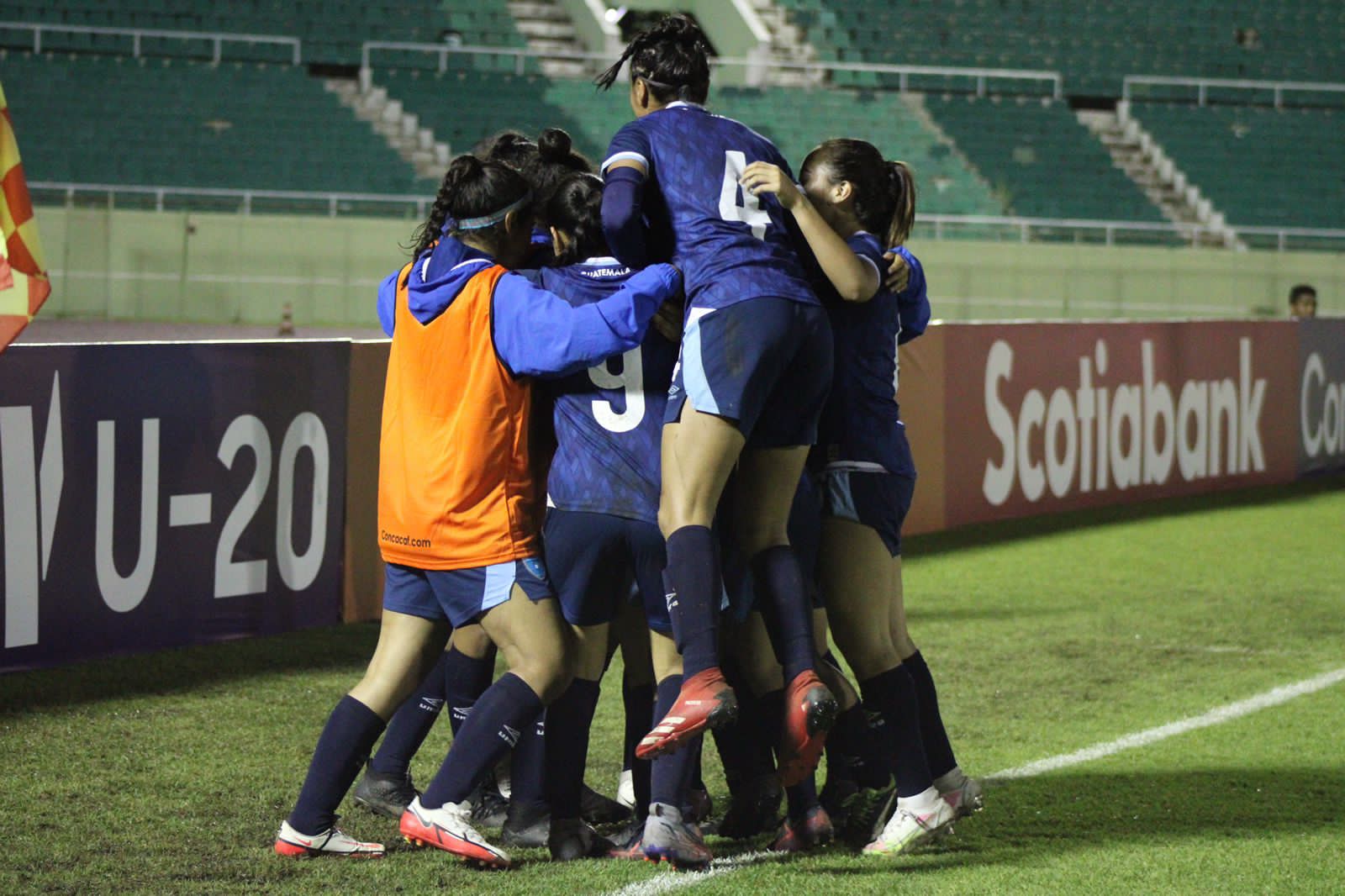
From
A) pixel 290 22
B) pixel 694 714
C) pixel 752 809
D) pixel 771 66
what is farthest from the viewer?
pixel 771 66

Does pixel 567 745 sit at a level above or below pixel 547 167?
below

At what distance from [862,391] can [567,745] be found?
3.63 ft

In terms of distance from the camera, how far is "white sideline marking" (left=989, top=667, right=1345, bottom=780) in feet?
17.3

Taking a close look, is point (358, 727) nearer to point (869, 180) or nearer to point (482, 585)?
point (482, 585)

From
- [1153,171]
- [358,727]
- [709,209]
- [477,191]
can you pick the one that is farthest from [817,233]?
[1153,171]

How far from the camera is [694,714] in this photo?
373cm

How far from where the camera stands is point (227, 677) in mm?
6430

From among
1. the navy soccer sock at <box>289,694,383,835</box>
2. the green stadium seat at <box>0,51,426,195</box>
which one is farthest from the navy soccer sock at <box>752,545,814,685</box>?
the green stadium seat at <box>0,51,426,195</box>

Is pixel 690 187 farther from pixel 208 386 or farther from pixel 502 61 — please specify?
pixel 502 61

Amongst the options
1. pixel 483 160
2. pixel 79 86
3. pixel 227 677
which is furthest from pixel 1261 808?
pixel 79 86

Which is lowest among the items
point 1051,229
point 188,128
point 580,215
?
point 580,215

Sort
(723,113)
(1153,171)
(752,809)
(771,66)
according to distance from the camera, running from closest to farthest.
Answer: (752,809), (723,113), (1153,171), (771,66)

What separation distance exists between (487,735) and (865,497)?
42.3 inches

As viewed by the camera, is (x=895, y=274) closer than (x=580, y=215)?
No
